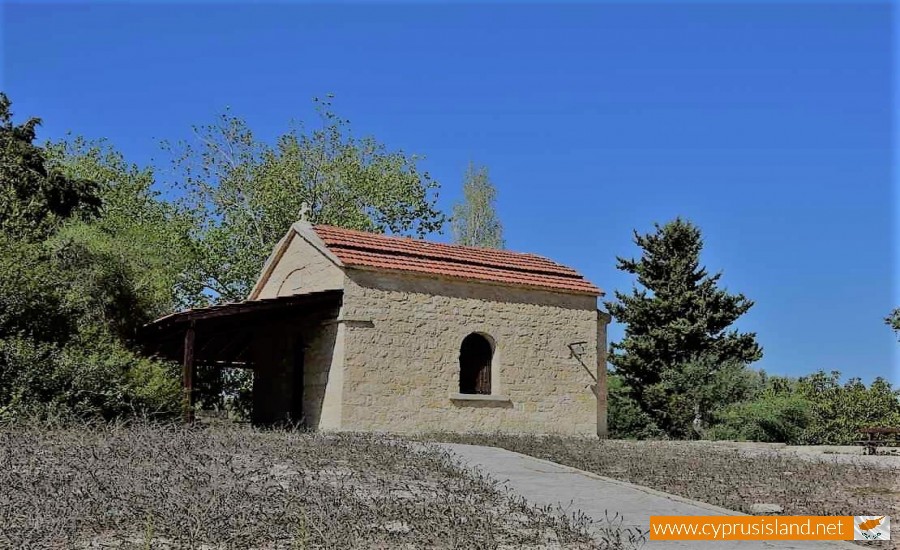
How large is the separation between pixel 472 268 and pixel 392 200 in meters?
13.3

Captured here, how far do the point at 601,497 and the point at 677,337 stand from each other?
694 inches

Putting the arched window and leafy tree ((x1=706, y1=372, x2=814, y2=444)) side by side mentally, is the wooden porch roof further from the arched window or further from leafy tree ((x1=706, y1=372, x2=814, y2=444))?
leafy tree ((x1=706, y1=372, x2=814, y2=444))

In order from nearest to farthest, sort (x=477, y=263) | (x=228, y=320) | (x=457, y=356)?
(x=228, y=320), (x=457, y=356), (x=477, y=263)

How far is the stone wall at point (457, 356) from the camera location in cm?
1675

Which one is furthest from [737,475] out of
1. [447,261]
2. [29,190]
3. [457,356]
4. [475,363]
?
[29,190]

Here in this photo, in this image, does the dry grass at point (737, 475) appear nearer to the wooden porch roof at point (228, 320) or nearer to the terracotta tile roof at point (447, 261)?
the wooden porch roof at point (228, 320)

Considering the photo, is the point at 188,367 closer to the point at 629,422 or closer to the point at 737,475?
the point at 737,475

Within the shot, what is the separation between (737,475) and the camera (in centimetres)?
1150

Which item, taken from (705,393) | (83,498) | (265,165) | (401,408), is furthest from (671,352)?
(83,498)

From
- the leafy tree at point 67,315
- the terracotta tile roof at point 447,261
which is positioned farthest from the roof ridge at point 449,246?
the leafy tree at point 67,315

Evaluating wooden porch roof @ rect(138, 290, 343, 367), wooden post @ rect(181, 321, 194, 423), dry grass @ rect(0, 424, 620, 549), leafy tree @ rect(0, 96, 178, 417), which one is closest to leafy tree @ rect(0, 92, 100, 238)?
leafy tree @ rect(0, 96, 178, 417)

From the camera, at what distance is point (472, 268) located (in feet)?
61.9

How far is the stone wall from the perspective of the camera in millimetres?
16750

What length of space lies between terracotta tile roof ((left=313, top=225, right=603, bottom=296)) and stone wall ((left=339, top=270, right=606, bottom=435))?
221 millimetres
